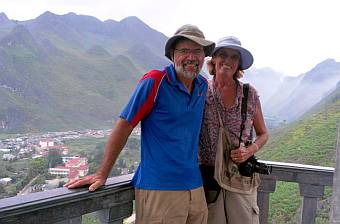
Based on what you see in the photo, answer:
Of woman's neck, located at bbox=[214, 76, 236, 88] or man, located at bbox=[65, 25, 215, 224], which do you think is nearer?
man, located at bbox=[65, 25, 215, 224]

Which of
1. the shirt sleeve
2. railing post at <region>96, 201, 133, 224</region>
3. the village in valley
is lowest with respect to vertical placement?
the village in valley

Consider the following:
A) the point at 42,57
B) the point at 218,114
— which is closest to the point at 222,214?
the point at 218,114

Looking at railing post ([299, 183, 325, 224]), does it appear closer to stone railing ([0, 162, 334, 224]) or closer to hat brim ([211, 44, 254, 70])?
stone railing ([0, 162, 334, 224])

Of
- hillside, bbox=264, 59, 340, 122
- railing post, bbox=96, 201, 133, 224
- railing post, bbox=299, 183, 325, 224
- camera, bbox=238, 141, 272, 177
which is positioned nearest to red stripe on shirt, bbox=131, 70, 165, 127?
railing post, bbox=96, 201, 133, 224

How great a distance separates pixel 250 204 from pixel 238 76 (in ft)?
2.76

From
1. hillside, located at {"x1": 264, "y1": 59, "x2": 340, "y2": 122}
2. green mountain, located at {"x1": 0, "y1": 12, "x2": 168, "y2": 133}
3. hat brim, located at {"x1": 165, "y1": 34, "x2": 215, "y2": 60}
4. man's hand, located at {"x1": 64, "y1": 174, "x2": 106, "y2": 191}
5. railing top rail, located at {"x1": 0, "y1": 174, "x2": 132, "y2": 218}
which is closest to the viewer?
railing top rail, located at {"x1": 0, "y1": 174, "x2": 132, "y2": 218}

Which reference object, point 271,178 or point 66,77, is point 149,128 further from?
point 66,77

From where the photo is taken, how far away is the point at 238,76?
261 centimetres

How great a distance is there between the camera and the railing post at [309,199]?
2842 mm

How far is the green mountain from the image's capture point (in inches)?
1320

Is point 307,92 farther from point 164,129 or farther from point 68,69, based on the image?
point 68,69

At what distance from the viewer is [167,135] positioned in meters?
2.10

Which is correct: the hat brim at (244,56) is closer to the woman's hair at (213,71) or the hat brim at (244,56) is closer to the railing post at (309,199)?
the woman's hair at (213,71)

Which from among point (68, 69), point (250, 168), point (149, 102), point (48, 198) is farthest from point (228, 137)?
point (68, 69)
